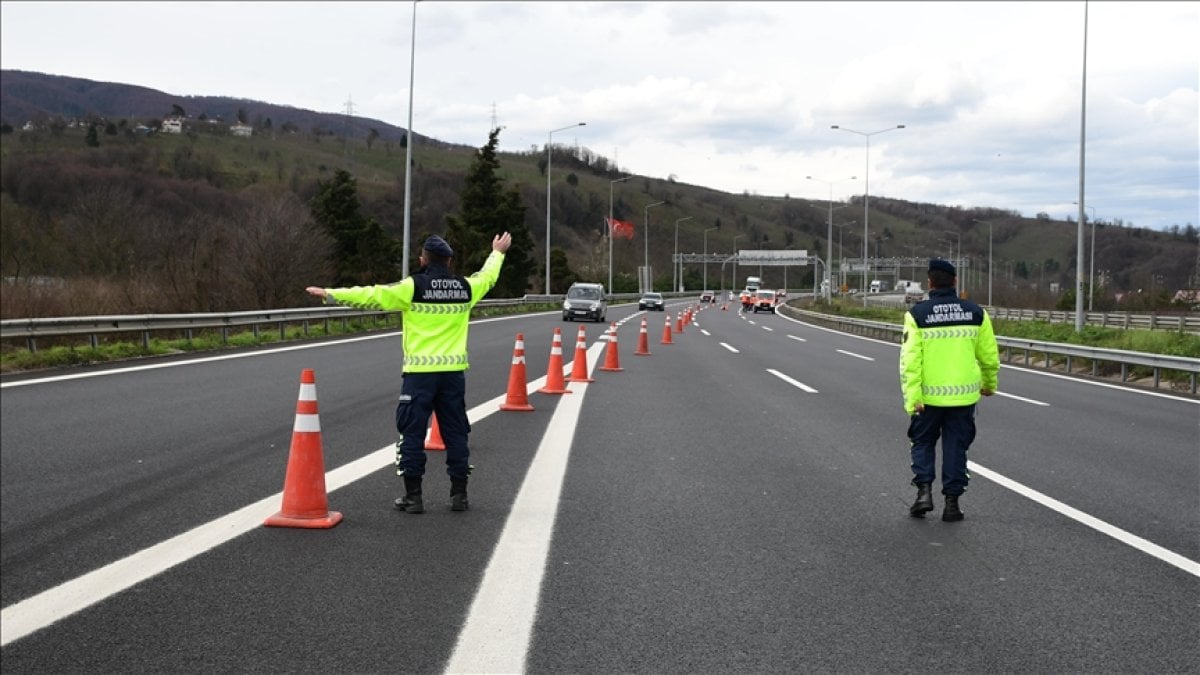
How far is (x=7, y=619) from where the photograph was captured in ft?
13.3

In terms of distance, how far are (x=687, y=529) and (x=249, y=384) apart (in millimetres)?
9433

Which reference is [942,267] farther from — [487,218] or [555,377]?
[487,218]

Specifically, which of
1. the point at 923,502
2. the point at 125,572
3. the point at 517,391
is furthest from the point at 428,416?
the point at 517,391

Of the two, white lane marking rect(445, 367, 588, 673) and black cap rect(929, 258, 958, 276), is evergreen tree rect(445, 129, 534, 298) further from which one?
black cap rect(929, 258, 958, 276)

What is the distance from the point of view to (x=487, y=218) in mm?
69312

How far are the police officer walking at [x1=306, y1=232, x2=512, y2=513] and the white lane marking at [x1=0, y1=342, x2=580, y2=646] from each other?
74 centimetres

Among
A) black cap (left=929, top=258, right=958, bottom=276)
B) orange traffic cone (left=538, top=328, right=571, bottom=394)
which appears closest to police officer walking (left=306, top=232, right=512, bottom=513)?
black cap (left=929, top=258, right=958, bottom=276)

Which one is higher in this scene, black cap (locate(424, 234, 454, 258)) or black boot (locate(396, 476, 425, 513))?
black cap (locate(424, 234, 454, 258))

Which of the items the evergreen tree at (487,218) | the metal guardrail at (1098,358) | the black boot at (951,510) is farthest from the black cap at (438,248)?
the evergreen tree at (487,218)

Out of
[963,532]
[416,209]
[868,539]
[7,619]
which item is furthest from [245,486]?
[416,209]

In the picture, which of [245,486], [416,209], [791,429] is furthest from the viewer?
[416,209]

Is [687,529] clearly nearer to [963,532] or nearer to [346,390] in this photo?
[963,532]

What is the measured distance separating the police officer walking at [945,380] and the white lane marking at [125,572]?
4043 mm

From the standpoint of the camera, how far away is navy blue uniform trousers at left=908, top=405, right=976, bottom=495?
6.33 metres
